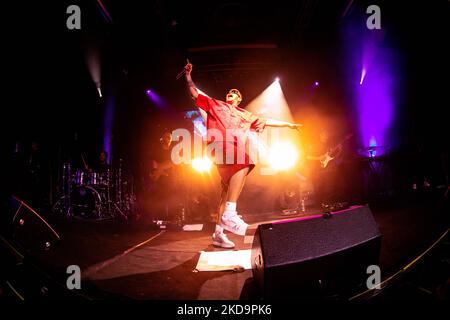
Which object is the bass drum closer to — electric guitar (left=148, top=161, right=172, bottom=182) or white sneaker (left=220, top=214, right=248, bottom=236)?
electric guitar (left=148, top=161, right=172, bottom=182)

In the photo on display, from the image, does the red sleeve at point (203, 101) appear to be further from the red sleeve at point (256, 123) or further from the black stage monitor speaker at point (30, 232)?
the black stage monitor speaker at point (30, 232)

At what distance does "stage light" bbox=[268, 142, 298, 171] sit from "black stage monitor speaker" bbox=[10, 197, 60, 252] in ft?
19.6

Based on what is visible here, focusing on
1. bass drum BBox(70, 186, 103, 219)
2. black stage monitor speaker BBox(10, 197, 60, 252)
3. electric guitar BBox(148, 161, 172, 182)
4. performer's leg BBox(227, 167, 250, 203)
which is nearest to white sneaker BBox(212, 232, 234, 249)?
performer's leg BBox(227, 167, 250, 203)

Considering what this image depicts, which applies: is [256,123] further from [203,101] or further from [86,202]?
[86,202]

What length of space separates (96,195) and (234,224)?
19.2 ft

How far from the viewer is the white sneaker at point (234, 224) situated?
2.51 m

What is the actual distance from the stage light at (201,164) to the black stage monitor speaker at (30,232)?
3.80 metres

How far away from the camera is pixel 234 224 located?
8.36 ft

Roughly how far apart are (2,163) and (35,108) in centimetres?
196

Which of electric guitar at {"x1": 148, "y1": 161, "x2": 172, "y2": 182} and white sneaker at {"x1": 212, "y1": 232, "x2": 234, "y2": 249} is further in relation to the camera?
electric guitar at {"x1": 148, "y1": 161, "x2": 172, "y2": 182}

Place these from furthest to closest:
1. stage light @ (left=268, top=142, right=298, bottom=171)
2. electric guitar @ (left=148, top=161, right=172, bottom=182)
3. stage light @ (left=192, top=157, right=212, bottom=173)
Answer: stage light @ (left=268, top=142, right=298, bottom=171), stage light @ (left=192, top=157, right=212, bottom=173), electric guitar @ (left=148, top=161, right=172, bottom=182)

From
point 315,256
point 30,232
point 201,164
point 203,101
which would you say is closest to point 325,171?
point 201,164

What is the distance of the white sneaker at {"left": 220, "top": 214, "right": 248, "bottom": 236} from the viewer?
8.25 ft

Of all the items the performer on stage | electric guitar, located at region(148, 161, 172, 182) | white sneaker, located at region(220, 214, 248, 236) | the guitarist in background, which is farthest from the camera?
the guitarist in background
